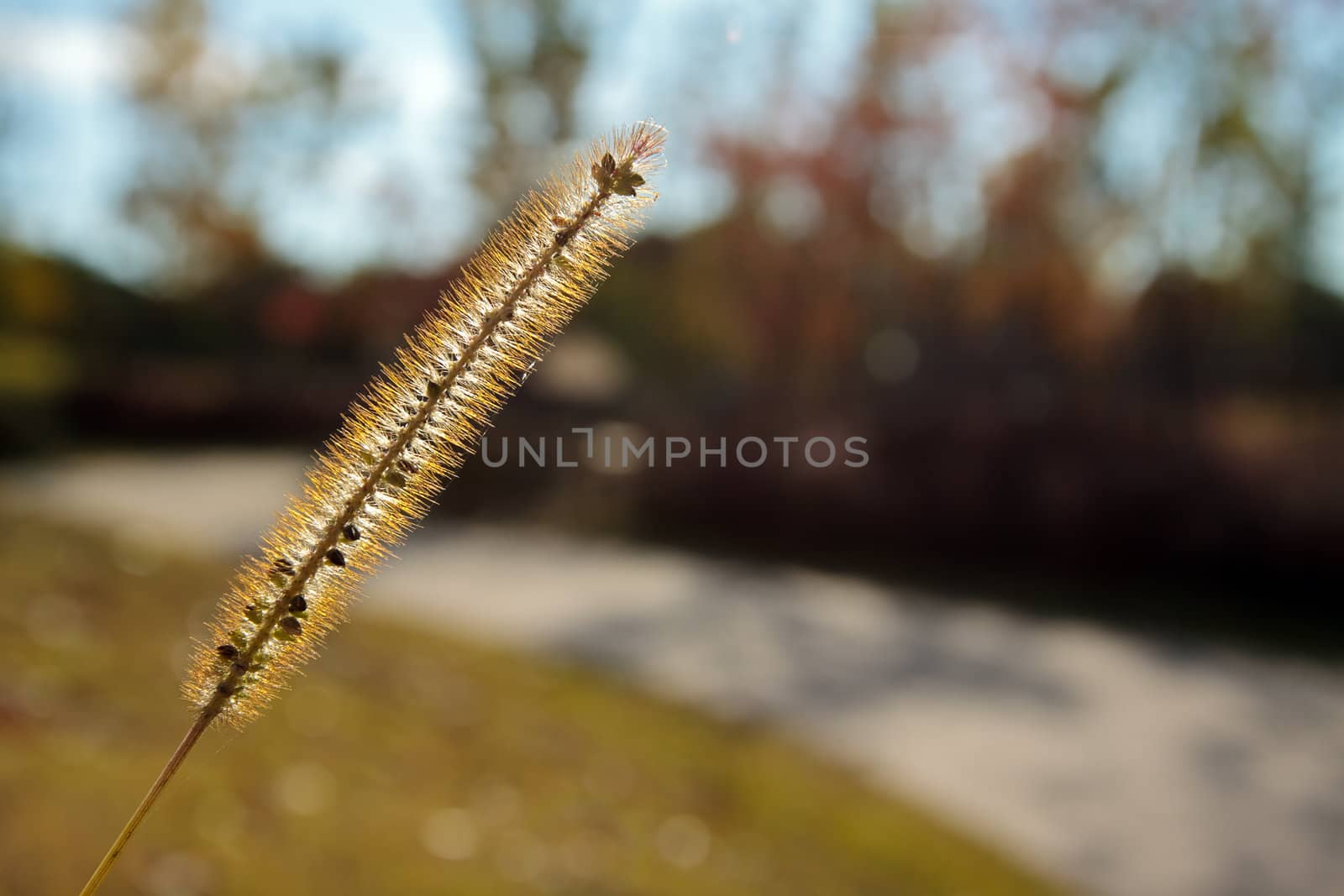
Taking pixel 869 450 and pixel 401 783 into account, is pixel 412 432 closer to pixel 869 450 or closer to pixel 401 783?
pixel 401 783

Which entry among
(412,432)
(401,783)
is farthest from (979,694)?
(412,432)

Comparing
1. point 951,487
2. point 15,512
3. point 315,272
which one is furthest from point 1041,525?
point 315,272

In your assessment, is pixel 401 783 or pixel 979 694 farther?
pixel 979 694

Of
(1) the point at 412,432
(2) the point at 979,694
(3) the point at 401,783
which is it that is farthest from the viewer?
(2) the point at 979,694

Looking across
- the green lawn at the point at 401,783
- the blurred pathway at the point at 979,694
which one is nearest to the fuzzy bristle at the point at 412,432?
the green lawn at the point at 401,783

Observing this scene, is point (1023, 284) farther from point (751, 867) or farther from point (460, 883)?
point (460, 883)

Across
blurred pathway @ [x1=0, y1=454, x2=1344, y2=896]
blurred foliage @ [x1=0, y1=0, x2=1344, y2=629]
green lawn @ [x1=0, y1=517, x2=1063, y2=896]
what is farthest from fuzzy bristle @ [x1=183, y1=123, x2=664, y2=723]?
blurred foliage @ [x1=0, y1=0, x2=1344, y2=629]

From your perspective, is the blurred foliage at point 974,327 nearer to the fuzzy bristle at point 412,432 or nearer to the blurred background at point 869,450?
the blurred background at point 869,450

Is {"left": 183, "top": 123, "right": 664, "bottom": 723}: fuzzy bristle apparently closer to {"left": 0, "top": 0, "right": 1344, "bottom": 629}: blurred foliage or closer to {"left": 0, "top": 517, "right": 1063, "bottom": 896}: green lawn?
{"left": 0, "top": 517, "right": 1063, "bottom": 896}: green lawn
